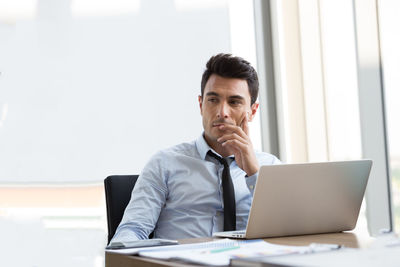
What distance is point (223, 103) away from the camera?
237 centimetres

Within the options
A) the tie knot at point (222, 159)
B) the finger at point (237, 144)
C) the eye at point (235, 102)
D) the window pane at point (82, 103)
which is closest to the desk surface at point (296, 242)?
the finger at point (237, 144)

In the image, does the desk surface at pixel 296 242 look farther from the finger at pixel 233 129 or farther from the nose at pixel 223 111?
the nose at pixel 223 111

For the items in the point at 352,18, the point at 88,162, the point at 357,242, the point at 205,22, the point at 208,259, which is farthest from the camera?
the point at 205,22

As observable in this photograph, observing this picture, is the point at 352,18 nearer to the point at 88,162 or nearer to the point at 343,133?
the point at 343,133

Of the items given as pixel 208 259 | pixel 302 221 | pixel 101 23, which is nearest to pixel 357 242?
pixel 302 221

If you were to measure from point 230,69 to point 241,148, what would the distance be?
42 centimetres

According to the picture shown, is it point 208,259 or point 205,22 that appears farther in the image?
point 205,22

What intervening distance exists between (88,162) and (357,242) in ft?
8.31

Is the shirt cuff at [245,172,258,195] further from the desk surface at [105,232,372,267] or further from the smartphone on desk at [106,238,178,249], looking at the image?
the smartphone on desk at [106,238,178,249]

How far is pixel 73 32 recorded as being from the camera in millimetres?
Answer: 3744

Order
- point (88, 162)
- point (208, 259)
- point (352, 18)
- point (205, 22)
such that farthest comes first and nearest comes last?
point (205, 22) → point (88, 162) → point (352, 18) → point (208, 259)

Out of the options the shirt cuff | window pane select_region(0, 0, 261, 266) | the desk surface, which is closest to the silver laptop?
the desk surface

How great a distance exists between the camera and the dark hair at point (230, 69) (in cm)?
244

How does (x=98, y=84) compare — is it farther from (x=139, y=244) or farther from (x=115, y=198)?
(x=139, y=244)
